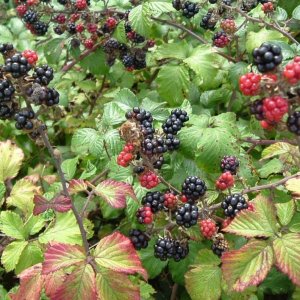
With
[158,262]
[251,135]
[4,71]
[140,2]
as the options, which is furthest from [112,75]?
[4,71]

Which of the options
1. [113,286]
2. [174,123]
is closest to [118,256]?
[113,286]

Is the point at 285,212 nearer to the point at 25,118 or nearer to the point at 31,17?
the point at 25,118

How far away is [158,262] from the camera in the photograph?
8.55 ft

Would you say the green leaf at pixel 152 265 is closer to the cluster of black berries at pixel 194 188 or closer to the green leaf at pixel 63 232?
→ the green leaf at pixel 63 232

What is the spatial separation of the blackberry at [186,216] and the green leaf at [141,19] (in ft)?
4.77

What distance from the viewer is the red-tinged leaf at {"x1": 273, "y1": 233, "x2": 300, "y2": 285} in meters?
1.77

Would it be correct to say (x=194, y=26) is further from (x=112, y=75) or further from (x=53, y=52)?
(x=53, y=52)

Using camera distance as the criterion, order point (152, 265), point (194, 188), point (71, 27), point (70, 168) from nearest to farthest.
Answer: point (194, 188), point (152, 265), point (70, 168), point (71, 27)

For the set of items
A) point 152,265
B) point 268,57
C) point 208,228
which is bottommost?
point 152,265

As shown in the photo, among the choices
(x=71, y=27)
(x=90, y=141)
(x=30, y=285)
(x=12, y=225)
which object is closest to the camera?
(x=30, y=285)

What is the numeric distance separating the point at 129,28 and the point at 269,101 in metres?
2.07

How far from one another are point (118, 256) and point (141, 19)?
5.79ft

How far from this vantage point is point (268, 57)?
1.47 metres

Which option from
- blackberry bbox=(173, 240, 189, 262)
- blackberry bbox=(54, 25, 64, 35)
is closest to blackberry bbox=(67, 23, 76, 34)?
blackberry bbox=(54, 25, 64, 35)
